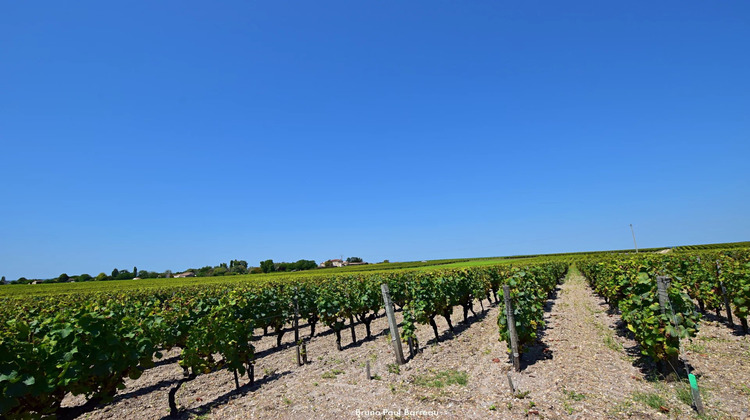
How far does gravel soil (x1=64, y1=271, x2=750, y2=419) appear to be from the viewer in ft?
20.4

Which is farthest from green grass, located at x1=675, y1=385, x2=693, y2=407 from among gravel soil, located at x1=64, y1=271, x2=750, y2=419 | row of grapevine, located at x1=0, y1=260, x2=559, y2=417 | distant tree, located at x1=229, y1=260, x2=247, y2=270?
distant tree, located at x1=229, y1=260, x2=247, y2=270

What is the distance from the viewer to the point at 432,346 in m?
11.5

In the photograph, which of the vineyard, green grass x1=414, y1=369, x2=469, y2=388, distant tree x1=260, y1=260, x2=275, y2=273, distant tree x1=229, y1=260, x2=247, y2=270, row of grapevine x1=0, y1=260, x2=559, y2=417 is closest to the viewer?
row of grapevine x1=0, y1=260, x2=559, y2=417

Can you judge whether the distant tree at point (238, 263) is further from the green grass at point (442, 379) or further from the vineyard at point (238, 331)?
the green grass at point (442, 379)

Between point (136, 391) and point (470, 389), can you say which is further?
point (136, 391)

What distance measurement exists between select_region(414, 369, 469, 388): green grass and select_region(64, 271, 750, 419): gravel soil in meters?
0.02

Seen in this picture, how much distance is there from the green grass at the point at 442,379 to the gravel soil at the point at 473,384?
0.08ft

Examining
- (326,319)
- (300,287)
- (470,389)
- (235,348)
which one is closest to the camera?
(470,389)

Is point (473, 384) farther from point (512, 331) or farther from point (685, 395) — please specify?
point (685, 395)

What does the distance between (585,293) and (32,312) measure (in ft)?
91.4

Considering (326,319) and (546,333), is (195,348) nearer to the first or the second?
(326,319)

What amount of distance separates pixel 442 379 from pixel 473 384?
78 cm

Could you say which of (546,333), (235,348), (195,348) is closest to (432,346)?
(546,333)

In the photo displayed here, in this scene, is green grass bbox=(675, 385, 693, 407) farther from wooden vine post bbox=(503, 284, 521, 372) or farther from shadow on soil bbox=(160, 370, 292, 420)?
shadow on soil bbox=(160, 370, 292, 420)
